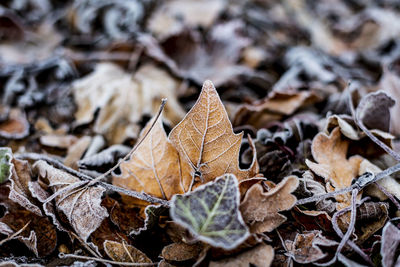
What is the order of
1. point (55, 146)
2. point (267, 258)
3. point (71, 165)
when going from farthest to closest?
point (55, 146)
point (71, 165)
point (267, 258)

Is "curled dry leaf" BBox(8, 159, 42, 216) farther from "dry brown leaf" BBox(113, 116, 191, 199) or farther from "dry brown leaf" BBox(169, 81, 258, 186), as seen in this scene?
"dry brown leaf" BBox(169, 81, 258, 186)

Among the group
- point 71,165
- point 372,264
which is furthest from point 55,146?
point 372,264

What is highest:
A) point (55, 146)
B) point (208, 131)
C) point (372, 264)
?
point (208, 131)

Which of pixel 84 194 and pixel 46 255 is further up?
pixel 84 194

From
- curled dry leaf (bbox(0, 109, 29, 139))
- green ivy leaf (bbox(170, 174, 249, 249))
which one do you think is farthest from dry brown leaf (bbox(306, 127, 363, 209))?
curled dry leaf (bbox(0, 109, 29, 139))

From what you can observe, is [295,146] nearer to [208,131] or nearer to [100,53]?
[208,131]

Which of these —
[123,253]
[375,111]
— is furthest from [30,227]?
[375,111]

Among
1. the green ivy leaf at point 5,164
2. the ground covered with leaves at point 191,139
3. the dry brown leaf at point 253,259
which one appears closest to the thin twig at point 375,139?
the ground covered with leaves at point 191,139
